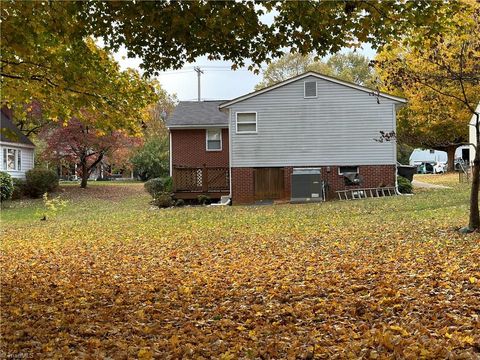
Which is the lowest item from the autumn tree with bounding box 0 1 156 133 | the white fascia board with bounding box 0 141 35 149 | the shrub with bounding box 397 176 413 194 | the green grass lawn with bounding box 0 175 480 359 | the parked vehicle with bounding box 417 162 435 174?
the green grass lawn with bounding box 0 175 480 359

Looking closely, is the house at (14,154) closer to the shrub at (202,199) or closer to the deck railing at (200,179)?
the deck railing at (200,179)

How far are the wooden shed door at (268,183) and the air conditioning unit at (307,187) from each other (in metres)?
1.42

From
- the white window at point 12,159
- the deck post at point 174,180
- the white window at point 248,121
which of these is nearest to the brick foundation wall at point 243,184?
the white window at point 248,121

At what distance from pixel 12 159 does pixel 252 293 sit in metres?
27.9

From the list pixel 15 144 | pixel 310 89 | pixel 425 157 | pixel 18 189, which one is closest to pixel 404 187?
pixel 310 89

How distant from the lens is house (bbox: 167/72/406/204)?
21234mm

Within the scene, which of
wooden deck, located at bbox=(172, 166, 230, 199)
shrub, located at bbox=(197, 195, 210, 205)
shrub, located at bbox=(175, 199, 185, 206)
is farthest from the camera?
wooden deck, located at bbox=(172, 166, 230, 199)

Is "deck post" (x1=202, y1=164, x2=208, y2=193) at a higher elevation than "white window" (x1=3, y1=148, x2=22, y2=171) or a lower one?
lower

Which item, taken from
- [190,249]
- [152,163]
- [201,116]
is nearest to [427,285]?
[190,249]

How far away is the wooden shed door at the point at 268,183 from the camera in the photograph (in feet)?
71.5

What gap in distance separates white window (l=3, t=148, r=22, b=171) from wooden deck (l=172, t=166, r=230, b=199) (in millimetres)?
12836

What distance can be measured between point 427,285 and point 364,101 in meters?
16.6

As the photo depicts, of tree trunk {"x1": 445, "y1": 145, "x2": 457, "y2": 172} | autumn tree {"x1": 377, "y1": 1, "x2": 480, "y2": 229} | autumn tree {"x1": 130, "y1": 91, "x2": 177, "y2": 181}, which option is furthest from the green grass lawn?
autumn tree {"x1": 130, "y1": 91, "x2": 177, "y2": 181}

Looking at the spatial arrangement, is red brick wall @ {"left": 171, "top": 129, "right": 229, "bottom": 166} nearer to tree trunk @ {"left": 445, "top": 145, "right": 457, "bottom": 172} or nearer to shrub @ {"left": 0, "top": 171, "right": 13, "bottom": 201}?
shrub @ {"left": 0, "top": 171, "right": 13, "bottom": 201}
